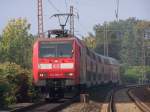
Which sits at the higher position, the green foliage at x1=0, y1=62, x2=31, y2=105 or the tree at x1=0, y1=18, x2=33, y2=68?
the tree at x1=0, y1=18, x2=33, y2=68

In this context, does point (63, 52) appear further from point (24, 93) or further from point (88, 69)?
point (88, 69)

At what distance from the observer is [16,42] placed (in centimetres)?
6862

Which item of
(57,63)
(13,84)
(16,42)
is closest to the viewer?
(13,84)

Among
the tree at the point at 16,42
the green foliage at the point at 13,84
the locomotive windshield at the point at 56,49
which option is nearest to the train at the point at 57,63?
the locomotive windshield at the point at 56,49

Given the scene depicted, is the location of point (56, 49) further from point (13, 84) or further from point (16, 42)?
point (16, 42)

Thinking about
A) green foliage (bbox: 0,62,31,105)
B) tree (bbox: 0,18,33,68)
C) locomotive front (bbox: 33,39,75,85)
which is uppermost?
tree (bbox: 0,18,33,68)

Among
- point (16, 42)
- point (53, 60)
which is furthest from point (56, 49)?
point (16, 42)

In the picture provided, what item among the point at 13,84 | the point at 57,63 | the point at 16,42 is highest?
the point at 16,42

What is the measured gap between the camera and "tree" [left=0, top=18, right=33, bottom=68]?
62938mm

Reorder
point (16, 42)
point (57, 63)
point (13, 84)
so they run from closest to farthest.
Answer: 1. point (13, 84)
2. point (57, 63)
3. point (16, 42)

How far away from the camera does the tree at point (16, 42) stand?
62938 mm

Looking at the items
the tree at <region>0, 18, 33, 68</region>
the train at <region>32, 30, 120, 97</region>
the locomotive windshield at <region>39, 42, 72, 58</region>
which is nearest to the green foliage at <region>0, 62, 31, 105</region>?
the train at <region>32, 30, 120, 97</region>

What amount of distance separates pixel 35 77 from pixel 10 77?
4.42ft

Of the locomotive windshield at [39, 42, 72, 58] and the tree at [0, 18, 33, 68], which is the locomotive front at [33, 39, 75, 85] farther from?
the tree at [0, 18, 33, 68]
